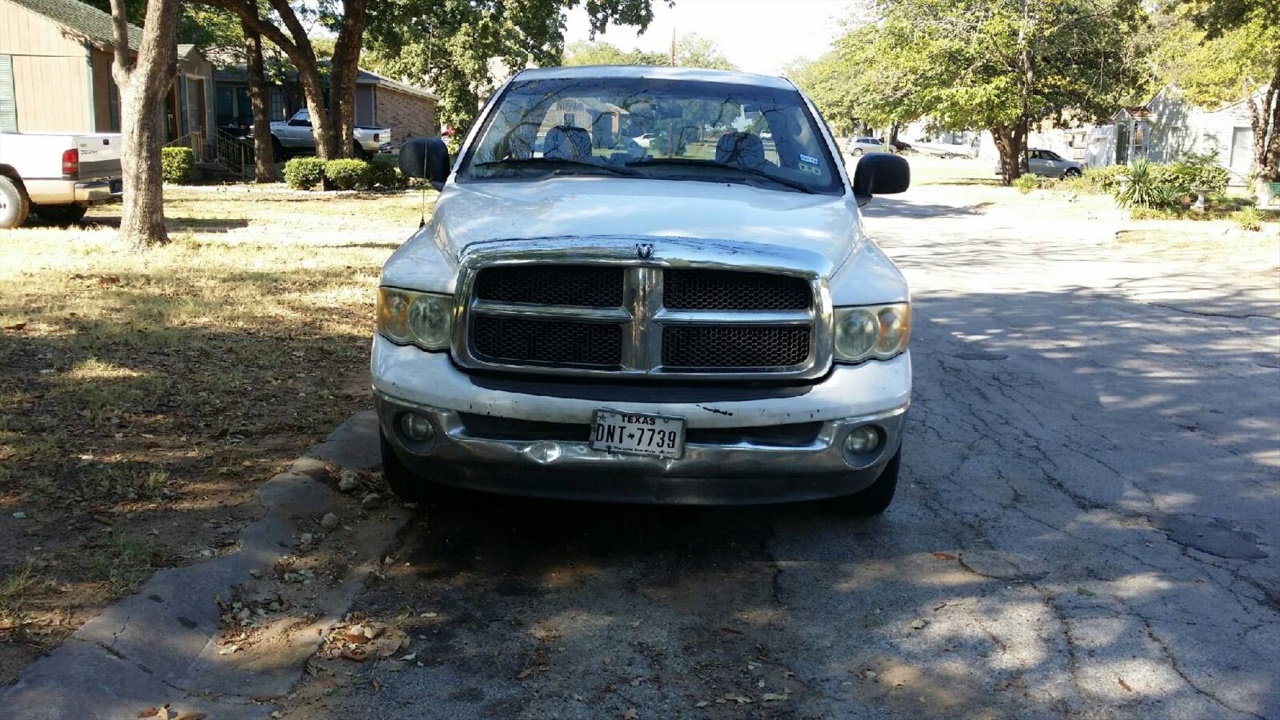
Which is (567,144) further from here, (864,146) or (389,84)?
(864,146)

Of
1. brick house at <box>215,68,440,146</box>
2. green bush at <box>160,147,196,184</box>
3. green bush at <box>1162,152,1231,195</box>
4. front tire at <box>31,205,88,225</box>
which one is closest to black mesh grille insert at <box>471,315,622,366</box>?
front tire at <box>31,205,88,225</box>

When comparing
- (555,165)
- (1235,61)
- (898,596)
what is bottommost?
(898,596)

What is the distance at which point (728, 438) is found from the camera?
4055mm

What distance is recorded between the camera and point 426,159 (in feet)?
18.6

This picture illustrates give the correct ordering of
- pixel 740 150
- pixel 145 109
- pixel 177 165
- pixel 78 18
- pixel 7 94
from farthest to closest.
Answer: pixel 78 18, pixel 177 165, pixel 7 94, pixel 145 109, pixel 740 150

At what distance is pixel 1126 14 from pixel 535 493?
26247mm

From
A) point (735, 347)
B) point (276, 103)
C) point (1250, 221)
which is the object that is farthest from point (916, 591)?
point (276, 103)

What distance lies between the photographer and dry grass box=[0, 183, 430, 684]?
4.03 m

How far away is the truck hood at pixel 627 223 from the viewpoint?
4137 mm

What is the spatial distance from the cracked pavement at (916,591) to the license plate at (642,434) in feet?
1.89

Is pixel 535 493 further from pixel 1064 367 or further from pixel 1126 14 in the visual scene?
pixel 1126 14

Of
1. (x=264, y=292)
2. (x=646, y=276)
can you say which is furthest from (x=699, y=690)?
(x=264, y=292)

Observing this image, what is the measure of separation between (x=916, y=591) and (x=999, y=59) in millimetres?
32579

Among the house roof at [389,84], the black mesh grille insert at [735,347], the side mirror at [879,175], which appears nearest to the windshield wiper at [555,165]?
the side mirror at [879,175]
